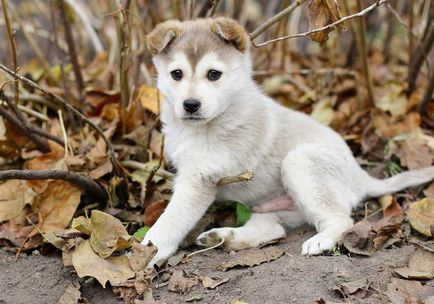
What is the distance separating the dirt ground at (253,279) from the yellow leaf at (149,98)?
1.69 metres

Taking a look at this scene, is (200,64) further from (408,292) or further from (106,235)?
(408,292)

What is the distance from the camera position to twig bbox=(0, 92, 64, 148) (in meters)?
4.52

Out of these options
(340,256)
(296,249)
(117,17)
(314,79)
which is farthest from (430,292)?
(314,79)

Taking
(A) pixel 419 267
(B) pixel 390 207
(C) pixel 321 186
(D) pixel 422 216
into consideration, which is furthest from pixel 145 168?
(A) pixel 419 267

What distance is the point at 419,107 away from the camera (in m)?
5.94

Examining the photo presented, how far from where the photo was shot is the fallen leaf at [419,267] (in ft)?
12.0

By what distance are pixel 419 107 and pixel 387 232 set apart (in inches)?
83.0

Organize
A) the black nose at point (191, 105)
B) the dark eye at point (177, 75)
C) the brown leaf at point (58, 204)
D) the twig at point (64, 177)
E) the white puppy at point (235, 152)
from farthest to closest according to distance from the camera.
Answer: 1. the brown leaf at point (58, 204)
2. the dark eye at point (177, 75)
3. the white puppy at point (235, 152)
4. the black nose at point (191, 105)
5. the twig at point (64, 177)

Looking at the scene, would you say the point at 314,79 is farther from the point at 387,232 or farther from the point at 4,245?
the point at 4,245

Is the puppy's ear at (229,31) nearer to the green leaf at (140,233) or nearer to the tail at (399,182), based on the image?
the green leaf at (140,233)

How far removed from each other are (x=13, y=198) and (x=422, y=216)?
2991 millimetres

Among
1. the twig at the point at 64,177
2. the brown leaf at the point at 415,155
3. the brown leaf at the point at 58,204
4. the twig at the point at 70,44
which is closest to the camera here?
the twig at the point at 64,177

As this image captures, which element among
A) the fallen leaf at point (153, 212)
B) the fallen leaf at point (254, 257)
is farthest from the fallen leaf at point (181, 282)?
the fallen leaf at point (153, 212)

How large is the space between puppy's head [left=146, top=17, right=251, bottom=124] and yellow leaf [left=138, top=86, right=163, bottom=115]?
900mm
